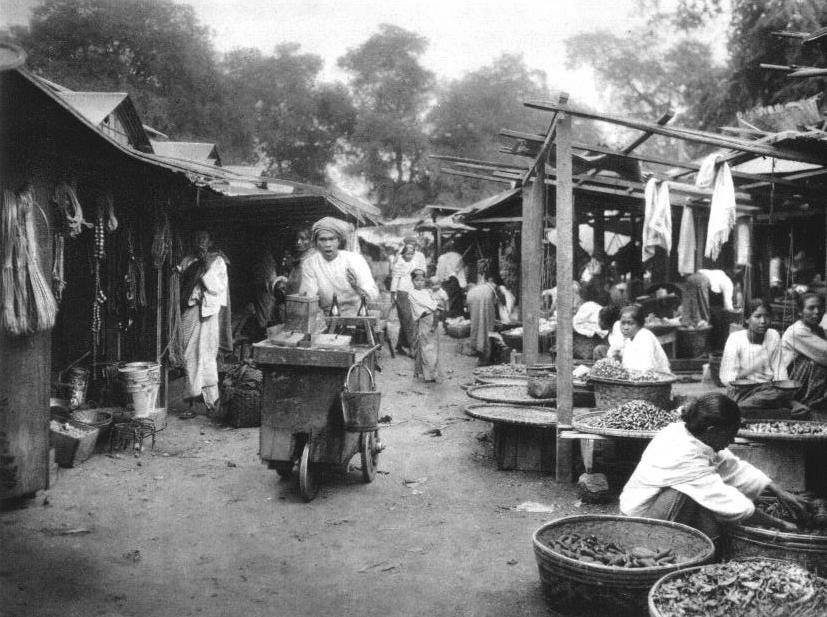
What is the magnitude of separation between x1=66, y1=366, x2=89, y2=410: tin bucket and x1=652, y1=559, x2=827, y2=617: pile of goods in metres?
6.88

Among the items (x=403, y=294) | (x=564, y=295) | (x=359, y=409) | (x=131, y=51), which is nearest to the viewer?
(x=359, y=409)

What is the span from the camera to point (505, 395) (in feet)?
27.7

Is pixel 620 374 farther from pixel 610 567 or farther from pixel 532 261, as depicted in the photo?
pixel 610 567

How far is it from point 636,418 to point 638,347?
67.1 inches

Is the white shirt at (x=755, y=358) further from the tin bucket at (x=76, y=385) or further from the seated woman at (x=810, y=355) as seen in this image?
the tin bucket at (x=76, y=385)

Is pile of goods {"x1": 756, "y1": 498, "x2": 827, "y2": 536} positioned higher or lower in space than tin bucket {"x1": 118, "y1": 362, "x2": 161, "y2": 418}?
lower

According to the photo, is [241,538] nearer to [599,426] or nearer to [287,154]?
[599,426]

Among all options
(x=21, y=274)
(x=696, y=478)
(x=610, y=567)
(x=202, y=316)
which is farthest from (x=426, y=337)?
(x=610, y=567)

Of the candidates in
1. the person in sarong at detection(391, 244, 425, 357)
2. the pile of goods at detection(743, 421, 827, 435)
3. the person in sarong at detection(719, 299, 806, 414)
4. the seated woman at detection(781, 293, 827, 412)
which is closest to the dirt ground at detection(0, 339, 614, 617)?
the pile of goods at detection(743, 421, 827, 435)

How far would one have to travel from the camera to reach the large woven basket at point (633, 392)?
6883 millimetres

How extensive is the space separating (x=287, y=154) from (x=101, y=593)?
25.9 metres

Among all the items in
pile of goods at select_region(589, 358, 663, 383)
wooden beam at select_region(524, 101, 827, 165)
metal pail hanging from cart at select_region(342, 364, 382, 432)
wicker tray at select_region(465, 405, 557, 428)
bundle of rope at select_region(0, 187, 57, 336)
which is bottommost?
wicker tray at select_region(465, 405, 557, 428)

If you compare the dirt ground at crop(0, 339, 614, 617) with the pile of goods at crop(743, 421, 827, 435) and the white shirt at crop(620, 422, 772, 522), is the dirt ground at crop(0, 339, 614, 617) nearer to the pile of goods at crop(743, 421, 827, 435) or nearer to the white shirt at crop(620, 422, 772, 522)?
the white shirt at crop(620, 422, 772, 522)

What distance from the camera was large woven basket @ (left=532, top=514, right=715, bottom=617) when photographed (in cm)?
379
